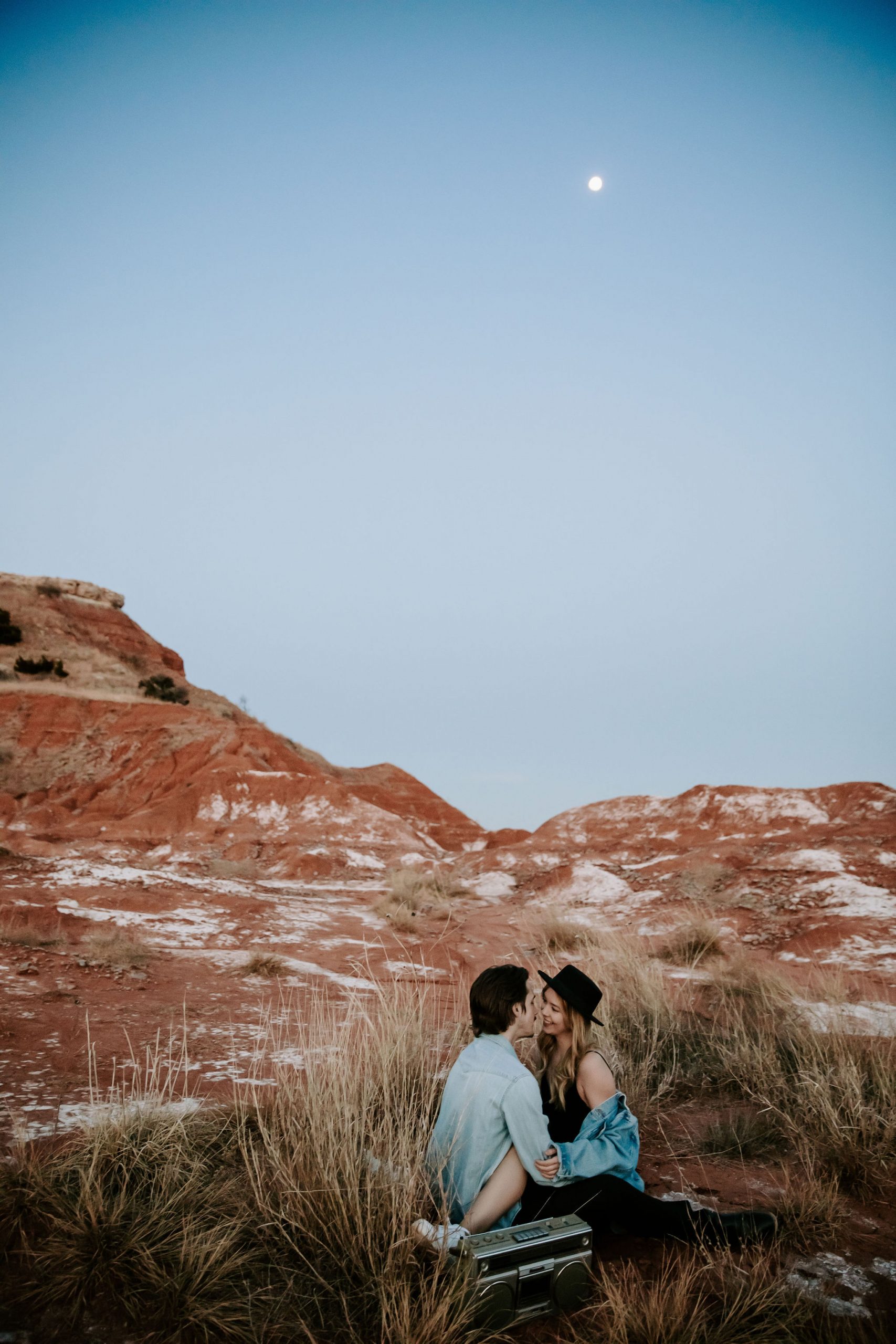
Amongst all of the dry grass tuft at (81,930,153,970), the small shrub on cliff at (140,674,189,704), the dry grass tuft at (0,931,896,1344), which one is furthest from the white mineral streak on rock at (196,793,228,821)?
the dry grass tuft at (0,931,896,1344)

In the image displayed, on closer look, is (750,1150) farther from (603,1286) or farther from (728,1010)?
(728,1010)

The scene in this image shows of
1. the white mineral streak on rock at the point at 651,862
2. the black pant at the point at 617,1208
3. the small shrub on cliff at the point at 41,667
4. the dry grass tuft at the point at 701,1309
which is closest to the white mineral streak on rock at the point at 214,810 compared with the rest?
the white mineral streak on rock at the point at 651,862

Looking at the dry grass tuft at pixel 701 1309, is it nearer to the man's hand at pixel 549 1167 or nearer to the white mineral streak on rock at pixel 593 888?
the man's hand at pixel 549 1167

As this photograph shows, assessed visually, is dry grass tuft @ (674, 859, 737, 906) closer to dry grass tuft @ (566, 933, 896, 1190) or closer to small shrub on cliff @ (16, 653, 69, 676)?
dry grass tuft @ (566, 933, 896, 1190)

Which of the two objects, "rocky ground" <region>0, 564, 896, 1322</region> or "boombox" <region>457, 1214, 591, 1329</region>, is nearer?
"boombox" <region>457, 1214, 591, 1329</region>

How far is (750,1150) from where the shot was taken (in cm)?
415

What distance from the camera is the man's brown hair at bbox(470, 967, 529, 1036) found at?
315cm

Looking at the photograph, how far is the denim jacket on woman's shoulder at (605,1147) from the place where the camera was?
3213 millimetres

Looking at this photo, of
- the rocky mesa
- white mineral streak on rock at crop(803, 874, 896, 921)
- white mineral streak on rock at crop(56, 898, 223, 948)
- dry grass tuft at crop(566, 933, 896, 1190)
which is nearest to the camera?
dry grass tuft at crop(566, 933, 896, 1190)

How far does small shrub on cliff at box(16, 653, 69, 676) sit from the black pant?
35970 millimetres

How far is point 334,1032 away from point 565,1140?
4.04 feet

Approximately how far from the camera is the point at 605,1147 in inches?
127

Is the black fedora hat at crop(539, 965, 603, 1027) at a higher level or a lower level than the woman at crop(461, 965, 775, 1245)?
higher

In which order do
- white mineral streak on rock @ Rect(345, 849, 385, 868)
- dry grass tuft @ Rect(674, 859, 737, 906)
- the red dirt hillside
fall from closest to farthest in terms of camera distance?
dry grass tuft @ Rect(674, 859, 737, 906) → white mineral streak on rock @ Rect(345, 849, 385, 868) → the red dirt hillside
